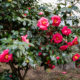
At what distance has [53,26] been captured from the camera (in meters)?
1.63

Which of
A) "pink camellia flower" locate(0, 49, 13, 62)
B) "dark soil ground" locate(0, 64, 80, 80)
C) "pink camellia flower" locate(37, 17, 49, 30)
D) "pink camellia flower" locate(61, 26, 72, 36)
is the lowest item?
"dark soil ground" locate(0, 64, 80, 80)

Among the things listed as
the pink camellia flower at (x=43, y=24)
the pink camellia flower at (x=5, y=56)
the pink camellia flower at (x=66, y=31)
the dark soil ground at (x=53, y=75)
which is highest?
the pink camellia flower at (x=43, y=24)

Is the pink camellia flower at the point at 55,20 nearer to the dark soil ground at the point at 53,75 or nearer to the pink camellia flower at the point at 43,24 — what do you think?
the pink camellia flower at the point at 43,24

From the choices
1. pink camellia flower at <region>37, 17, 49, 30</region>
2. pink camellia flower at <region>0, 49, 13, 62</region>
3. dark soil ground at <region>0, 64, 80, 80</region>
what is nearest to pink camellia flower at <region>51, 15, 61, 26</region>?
pink camellia flower at <region>37, 17, 49, 30</region>

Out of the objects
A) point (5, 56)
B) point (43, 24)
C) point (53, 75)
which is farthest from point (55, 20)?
point (53, 75)

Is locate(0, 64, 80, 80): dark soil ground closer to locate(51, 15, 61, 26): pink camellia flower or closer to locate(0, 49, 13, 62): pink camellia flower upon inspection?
locate(51, 15, 61, 26): pink camellia flower

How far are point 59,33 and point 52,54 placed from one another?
0.74 ft

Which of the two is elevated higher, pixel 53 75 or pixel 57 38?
pixel 57 38

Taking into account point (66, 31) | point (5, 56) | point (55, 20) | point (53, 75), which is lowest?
point (53, 75)

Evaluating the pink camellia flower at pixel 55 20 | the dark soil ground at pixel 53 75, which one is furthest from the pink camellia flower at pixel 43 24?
the dark soil ground at pixel 53 75

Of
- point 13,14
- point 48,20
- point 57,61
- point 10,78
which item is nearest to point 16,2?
point 13,14

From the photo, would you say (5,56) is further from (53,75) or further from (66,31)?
(53,75)

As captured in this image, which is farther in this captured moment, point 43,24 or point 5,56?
point 43,24

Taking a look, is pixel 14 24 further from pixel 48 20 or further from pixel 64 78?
pixel 64 78
